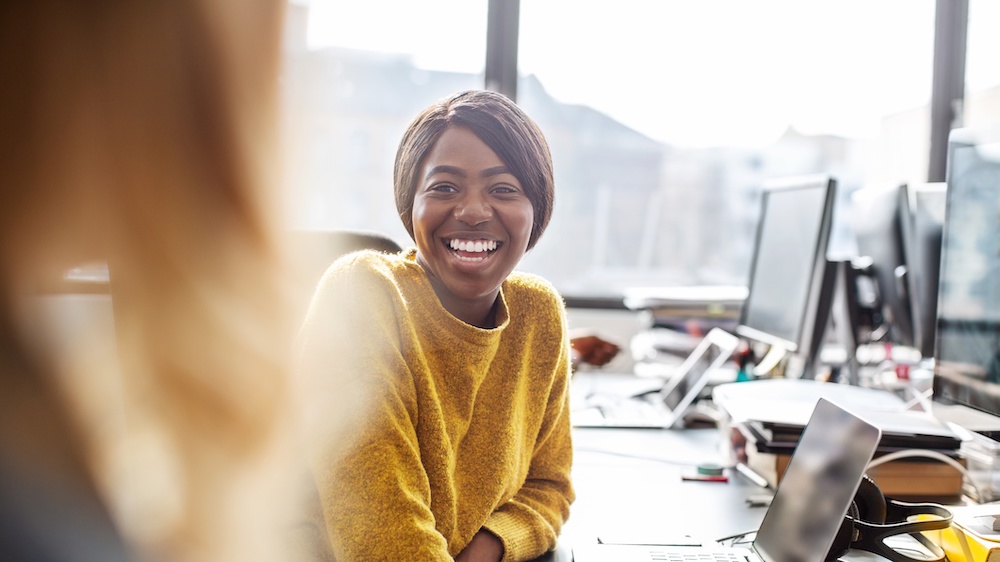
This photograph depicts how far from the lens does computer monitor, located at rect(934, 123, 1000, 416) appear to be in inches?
41.3

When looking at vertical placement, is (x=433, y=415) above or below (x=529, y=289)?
below

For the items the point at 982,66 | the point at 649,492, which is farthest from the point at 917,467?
the point at 982,66

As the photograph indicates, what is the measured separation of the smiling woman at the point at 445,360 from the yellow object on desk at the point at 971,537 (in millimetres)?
448

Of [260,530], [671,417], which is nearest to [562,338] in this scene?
[260,530]

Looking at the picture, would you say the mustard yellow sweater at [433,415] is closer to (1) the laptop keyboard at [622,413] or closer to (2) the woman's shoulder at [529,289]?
(2) the woman's shoulder at [529,289]

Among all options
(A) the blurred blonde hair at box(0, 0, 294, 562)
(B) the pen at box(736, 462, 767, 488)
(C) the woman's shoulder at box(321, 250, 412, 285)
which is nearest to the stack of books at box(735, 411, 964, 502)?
(B) the pen at box(736, 462, 767, 488)

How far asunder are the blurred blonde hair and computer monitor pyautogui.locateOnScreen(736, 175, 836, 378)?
5.08 ft

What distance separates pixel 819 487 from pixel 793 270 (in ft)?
3.23

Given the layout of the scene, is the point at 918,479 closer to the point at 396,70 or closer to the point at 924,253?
the point at 924,253

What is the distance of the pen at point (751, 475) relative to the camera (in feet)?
4.37

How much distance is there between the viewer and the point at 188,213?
0.29 metres

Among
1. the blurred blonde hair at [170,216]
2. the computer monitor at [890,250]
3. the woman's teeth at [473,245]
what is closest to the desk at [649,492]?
the woman's teeth at [473,245]

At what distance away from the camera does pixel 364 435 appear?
2.49ft

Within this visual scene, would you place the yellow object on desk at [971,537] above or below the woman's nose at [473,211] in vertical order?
below
